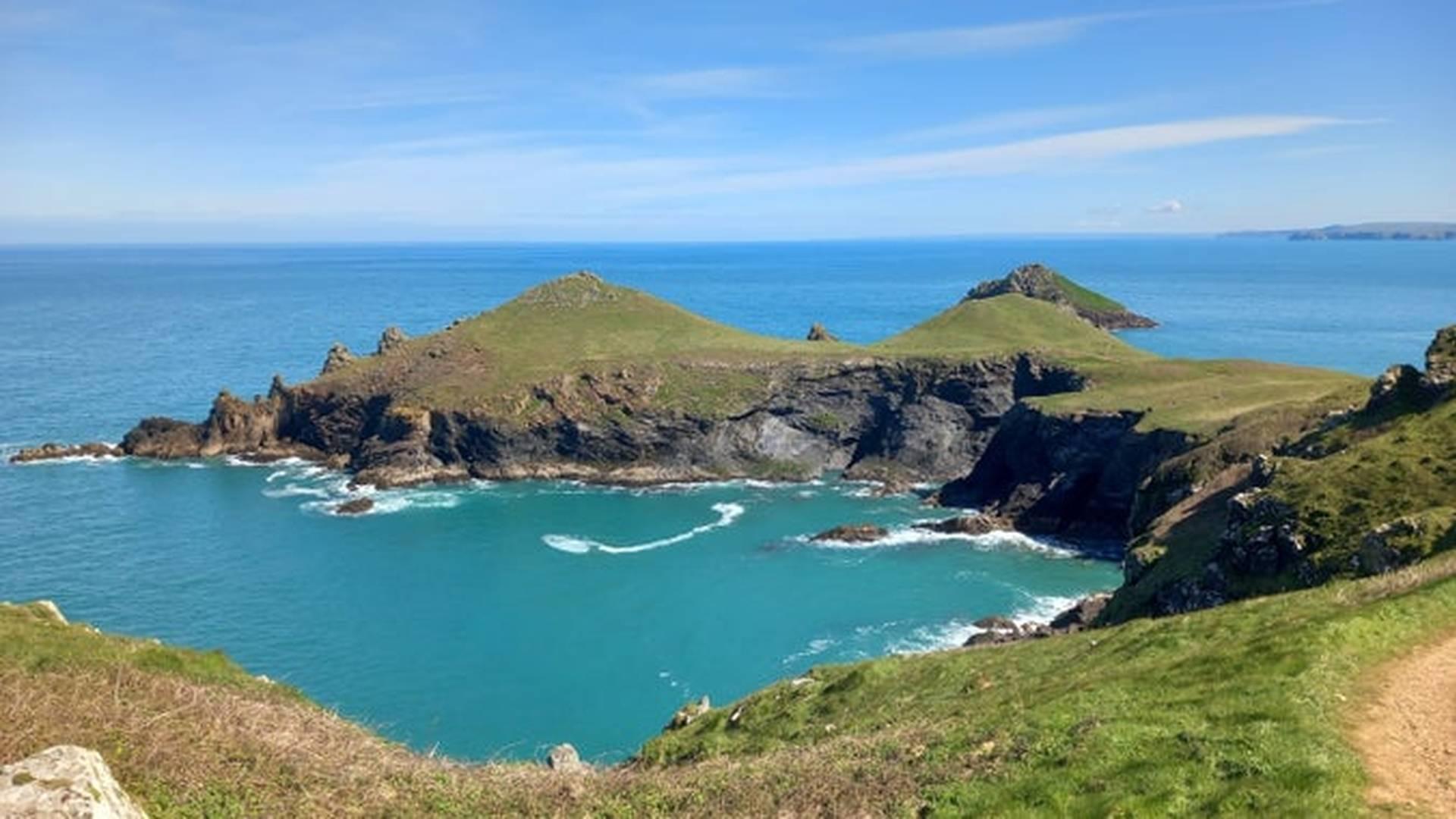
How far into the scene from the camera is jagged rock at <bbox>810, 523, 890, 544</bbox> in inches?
3356

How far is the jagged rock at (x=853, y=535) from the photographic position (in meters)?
85.2

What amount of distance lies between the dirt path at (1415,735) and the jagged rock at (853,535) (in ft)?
214

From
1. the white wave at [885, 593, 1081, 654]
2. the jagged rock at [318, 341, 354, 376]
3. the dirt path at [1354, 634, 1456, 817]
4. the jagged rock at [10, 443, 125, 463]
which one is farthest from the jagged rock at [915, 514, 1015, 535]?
the jagged rock at [10, 443, 125, 463]

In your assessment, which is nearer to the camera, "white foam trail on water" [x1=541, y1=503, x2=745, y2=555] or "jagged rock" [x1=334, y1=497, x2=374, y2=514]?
"white foam trail on water" [x1=541, y1=503, x2=745, y2=555]

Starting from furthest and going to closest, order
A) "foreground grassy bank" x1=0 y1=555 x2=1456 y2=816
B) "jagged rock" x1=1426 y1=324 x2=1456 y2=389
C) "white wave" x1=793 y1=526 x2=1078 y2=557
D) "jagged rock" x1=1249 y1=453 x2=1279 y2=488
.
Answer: "white wave" x1=793 y1=526 x2=1078 y2=557 < "jagged rock" x1=1249 y1=453 x2=1279 y2=488 < "jagged rock" x1=1426 y1=324 x2=1456 y2=389 < "foreground grassy bank" x1=0 y1=555 x2=1456 y2=816

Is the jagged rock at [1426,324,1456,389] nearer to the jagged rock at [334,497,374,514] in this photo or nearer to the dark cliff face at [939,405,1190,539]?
the dark cliff face at [939,405,1190,539]

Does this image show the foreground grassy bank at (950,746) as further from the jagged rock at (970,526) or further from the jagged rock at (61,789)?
the jagged rock at (970,526)

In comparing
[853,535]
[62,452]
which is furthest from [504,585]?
[62,452]

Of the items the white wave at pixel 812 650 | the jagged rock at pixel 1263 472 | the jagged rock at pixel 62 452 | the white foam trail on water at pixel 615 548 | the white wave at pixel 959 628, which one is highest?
the jagged rock at pixel 1263 472

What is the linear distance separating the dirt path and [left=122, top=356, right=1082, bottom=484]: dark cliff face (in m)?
90.9

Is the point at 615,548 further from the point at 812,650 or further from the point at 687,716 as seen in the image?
the point at 687,716

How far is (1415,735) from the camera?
16.4m

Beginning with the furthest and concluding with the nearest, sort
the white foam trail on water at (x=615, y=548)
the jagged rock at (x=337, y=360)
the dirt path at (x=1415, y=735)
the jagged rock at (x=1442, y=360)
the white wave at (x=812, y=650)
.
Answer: the jagged rock at (x=337, y=360)
the white foam trail on water at (x=615, y=548)
the white wave at (x=812, y=650)
the jagged rock at (x=1442, y=360)
the dirt path at (x=1415, y=735)

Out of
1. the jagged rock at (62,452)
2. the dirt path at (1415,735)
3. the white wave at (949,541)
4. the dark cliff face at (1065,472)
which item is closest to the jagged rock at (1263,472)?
the dark cliff face at (1065,472)
